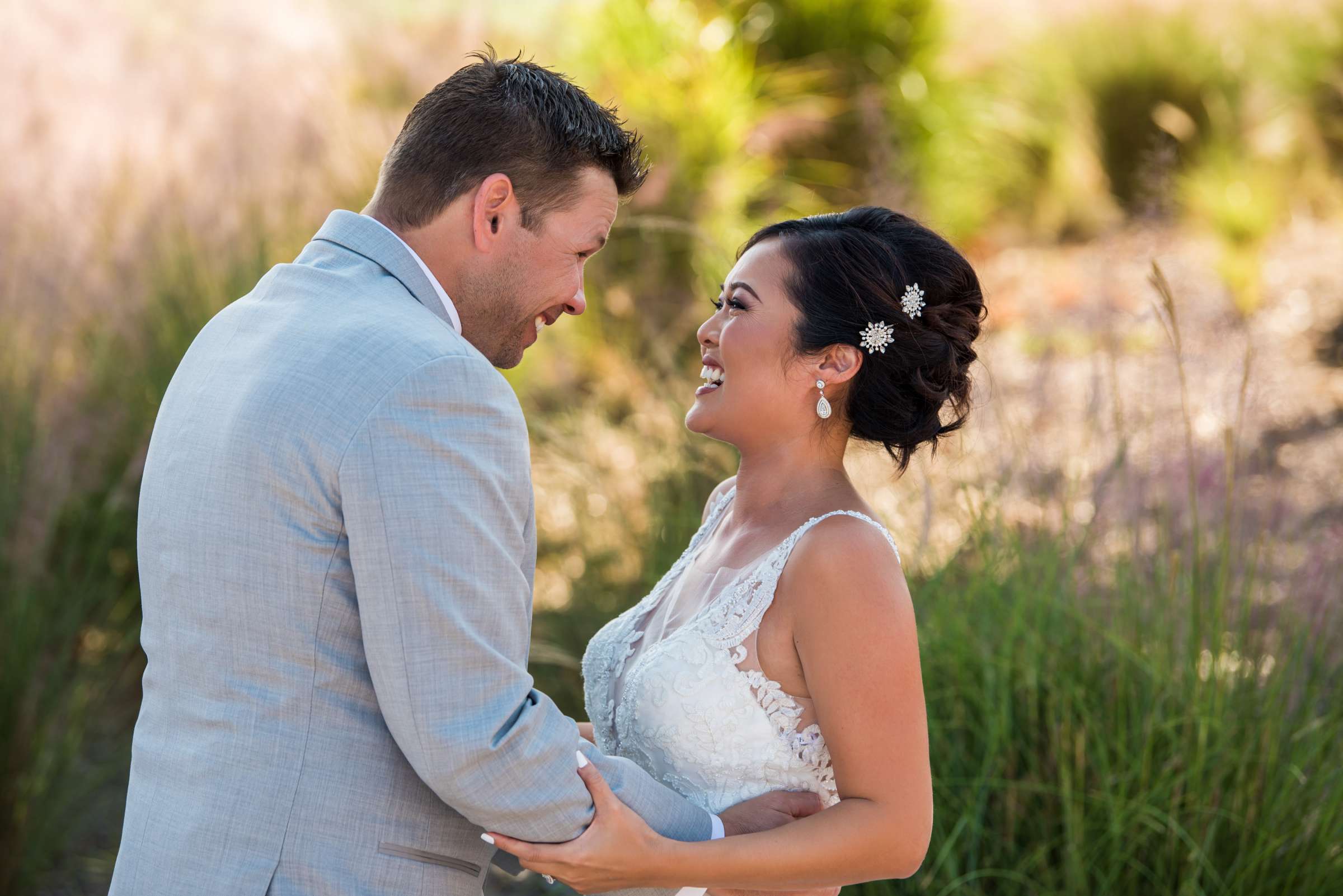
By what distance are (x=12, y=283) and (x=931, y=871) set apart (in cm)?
482

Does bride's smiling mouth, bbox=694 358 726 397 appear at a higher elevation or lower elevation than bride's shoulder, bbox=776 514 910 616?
higher

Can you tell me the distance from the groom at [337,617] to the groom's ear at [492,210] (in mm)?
213

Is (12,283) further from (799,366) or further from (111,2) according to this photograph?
(111,2)

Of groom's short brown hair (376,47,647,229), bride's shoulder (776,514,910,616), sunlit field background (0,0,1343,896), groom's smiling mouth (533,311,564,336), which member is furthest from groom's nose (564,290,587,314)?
sunlit field background (0,0,1343,896)

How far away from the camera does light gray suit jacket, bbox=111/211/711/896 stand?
5.77ft

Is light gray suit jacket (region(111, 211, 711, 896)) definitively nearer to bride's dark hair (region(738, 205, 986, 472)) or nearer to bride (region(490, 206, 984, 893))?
bride (region(490, 206, 984, 893))

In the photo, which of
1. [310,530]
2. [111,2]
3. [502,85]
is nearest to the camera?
[310,530]

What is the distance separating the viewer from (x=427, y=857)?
1933 millimetres

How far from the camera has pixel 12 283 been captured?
18.6ft

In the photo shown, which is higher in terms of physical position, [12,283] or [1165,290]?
[1165,290]

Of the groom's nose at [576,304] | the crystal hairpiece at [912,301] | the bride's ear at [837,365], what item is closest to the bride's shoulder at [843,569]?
the bride's ear at [837,365]

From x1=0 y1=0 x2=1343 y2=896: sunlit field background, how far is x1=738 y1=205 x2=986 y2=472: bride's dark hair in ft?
2.13

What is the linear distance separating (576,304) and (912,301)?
750mm

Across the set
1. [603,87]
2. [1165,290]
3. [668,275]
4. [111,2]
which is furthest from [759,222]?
[111,2]
